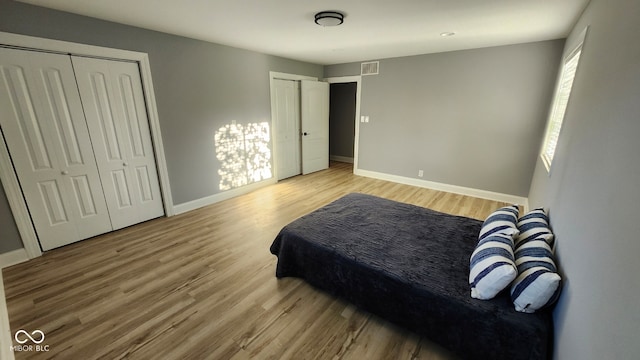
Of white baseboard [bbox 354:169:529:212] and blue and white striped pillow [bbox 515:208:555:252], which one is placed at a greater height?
blue and white striped pillow [bbox 515:208:555:252]

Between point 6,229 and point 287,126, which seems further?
point 287,126

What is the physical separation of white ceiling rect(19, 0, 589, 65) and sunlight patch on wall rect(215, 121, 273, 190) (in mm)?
1340

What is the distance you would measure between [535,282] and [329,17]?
A: 8.53 feet

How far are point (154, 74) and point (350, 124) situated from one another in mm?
4754

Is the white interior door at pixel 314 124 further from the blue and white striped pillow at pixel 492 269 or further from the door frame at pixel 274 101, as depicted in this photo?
the blue and white striped pillow at pixel 492 269

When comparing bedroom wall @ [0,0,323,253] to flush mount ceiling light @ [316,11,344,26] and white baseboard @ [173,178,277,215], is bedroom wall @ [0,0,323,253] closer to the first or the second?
white baseboard @ [173,178,277,215]

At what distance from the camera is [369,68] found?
4.98m

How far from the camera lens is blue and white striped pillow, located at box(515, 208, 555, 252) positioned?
166cm

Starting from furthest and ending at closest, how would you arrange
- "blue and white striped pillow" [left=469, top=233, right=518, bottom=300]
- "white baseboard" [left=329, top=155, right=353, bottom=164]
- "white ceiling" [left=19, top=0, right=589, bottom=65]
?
"white baseboard" [left=329, top=155, right=353, bottom=164] < "white ceiling" [left=19, top=0, right=589, bottom=65] < "blue and white striped pillow" [left=469, top=233, right=518, bottom=300]

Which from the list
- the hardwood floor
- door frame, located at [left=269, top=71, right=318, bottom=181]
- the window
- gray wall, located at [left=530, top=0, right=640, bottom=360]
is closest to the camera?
gray wall, located at [left=530, top=0, right=640, bottom=360]

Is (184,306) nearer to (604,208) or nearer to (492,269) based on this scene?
(492,269)

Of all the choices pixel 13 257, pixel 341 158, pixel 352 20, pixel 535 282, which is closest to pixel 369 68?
A: pixel 352 20

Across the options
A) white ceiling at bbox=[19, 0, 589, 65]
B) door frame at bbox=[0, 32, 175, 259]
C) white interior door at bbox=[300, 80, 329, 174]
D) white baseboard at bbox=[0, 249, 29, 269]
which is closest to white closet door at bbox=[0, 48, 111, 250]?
door frame at bbox=[0, 32, 175, 259]

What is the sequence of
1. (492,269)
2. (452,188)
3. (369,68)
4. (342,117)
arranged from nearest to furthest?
(492,269), (452,188), (369,68), (342,117)
